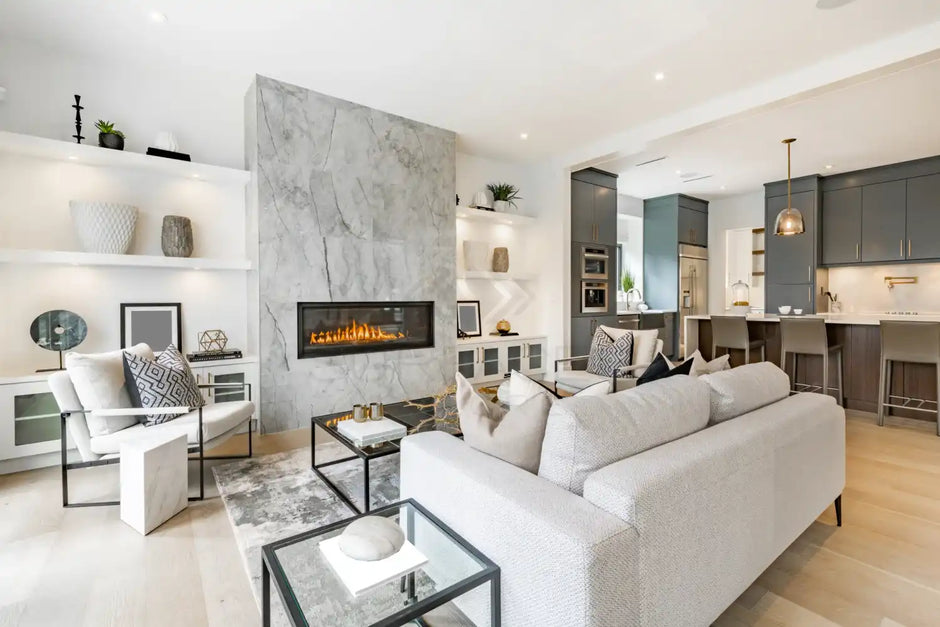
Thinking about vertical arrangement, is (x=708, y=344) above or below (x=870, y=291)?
below

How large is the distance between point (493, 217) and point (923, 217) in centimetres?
533

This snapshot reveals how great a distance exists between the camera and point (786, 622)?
5.26ft

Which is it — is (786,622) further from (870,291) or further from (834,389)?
(870,291)

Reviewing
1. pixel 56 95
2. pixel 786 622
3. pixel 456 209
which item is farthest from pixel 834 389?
pixel 56 95

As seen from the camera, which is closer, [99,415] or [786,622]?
[786,622]

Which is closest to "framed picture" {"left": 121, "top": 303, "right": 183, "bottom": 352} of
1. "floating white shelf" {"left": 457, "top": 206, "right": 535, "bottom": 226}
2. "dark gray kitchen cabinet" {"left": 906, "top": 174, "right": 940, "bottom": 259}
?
"floating white shelf" {"left": 457, "top": 206, "right": 535, "bottom": 226}

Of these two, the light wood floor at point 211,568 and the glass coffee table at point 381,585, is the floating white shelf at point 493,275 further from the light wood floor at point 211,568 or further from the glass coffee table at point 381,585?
the glass coffee table at point 381,585

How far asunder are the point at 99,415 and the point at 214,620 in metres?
1.50

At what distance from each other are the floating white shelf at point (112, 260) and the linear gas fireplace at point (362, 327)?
669 millimetres

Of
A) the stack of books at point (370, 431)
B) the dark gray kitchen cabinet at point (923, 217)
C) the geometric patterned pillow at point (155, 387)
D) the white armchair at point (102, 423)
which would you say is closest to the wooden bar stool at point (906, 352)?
the dark gray kitchen cabinet at point (923, 217)

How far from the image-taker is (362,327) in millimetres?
4355

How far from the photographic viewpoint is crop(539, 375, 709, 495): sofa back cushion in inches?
52.3

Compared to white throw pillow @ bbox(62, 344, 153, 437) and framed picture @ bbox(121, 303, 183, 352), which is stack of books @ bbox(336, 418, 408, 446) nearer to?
white throw pillow @ bbox(62, 344, 153, 437)

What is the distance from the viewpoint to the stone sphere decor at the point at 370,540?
1.20 m
